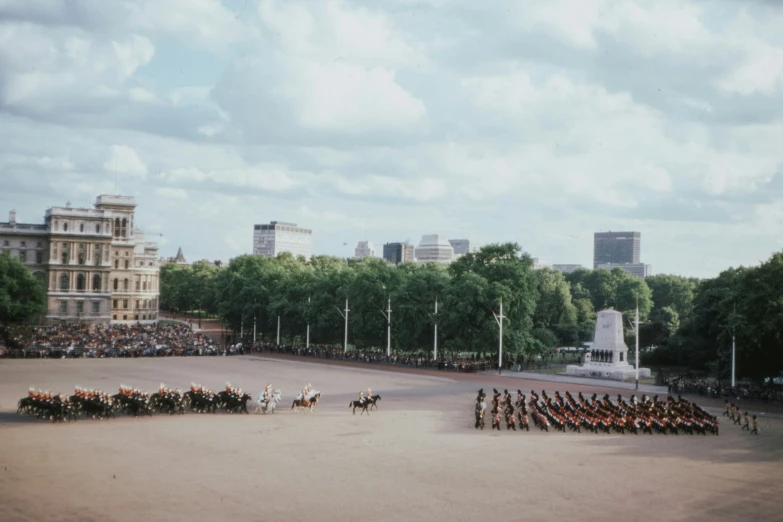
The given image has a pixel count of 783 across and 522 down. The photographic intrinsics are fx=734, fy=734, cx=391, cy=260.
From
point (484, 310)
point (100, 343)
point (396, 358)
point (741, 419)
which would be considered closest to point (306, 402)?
point (741, 419)

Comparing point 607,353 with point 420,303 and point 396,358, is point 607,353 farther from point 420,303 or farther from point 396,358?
point 396,358

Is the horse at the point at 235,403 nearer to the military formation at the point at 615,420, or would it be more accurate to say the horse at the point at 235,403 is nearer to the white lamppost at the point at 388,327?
the military formation at the point at 615,420

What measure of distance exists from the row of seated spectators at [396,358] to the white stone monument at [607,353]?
7.77 metres

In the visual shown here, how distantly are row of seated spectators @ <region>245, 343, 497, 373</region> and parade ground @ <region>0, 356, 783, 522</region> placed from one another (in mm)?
24870

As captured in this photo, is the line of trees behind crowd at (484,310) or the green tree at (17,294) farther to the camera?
the green tree at (17,294)

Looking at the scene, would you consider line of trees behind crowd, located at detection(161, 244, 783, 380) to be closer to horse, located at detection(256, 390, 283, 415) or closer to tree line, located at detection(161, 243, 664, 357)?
tree line, located at detection(161, 243, 664, 357)

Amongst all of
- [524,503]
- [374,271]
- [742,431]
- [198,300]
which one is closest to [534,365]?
[374,271]

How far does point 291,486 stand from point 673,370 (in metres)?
52.1

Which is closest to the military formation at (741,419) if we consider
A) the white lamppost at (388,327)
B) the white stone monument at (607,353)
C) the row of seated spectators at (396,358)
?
the white stone monument at (607,353)

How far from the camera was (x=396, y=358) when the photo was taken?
66.5m

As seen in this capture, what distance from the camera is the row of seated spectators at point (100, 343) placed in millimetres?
64812

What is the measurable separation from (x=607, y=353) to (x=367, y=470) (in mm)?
38383

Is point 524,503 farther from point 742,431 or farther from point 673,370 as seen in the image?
point 673,370

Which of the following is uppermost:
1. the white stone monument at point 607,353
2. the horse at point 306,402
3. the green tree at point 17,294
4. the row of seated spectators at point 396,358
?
the green tree at point 17,294
